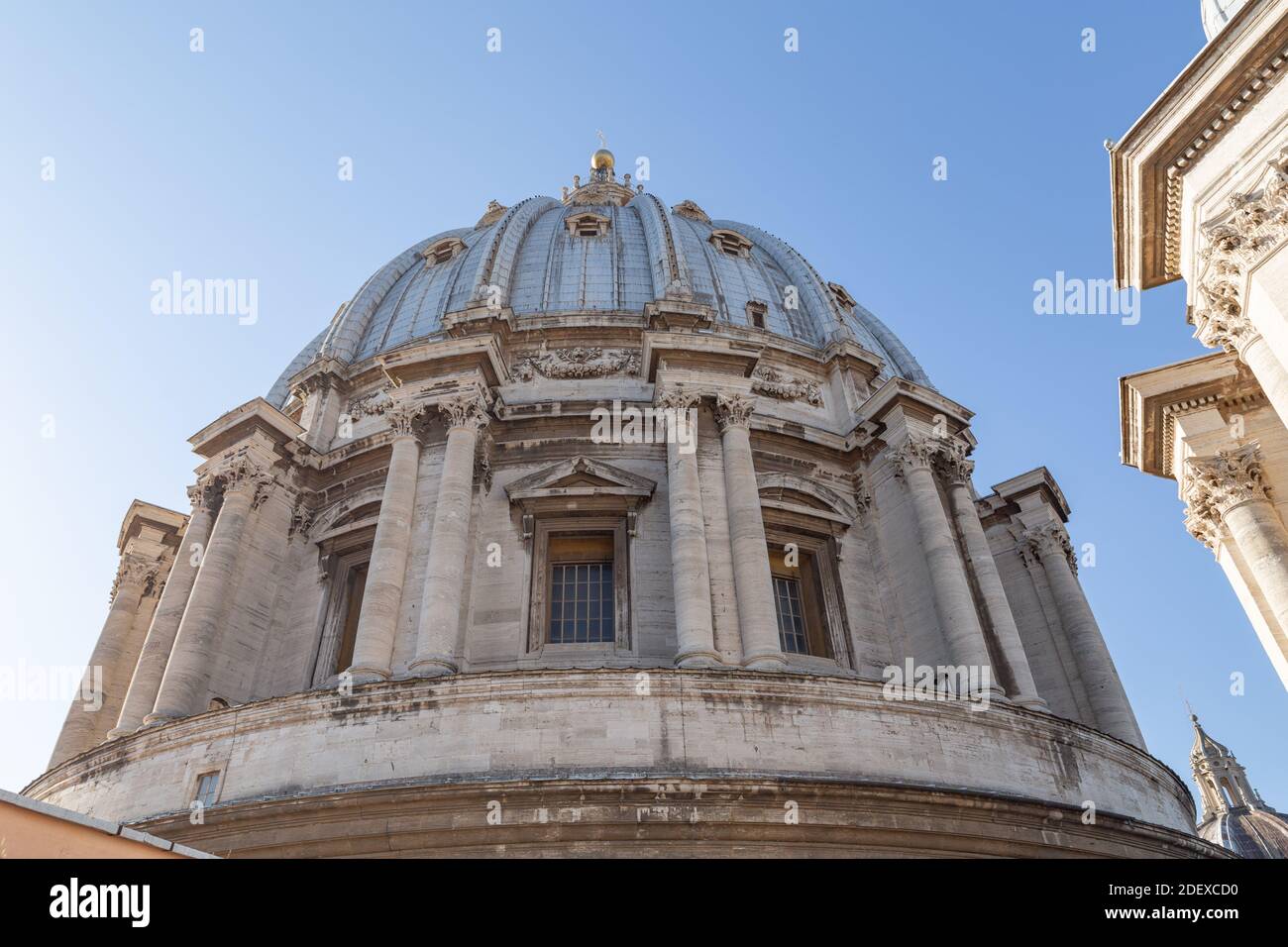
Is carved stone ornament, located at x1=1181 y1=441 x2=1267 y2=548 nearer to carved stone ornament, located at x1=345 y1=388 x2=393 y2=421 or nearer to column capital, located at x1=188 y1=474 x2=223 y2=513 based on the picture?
carved stone ornament, located at x1=345 y1=388 x2=393 y2=421

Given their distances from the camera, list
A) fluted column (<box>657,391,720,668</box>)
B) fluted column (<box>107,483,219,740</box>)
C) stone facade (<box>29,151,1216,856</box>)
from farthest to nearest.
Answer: fluted column (<box>107,483,219,740</box>)
fluted column (<box>657,391,720,668</box>)
stone facade (<box>29,151,1216,856</box>)

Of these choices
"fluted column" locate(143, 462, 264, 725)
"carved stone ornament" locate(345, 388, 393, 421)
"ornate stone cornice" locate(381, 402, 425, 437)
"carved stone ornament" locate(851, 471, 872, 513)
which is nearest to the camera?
"fluted column" locate(143, 462, 264, 725)

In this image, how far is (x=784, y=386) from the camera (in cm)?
2516

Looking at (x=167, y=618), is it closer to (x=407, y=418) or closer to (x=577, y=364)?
(x=407, y=418)

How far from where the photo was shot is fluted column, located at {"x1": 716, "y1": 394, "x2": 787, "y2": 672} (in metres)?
16.5

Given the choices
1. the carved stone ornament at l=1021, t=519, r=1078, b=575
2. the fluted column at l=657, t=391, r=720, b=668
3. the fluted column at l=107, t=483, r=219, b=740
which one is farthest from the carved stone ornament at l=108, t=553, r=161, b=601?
the carved stone ornament at l=1021, t=519, r=1078, b=575

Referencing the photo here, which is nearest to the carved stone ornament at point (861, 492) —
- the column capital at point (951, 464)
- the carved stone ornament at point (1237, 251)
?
the column capital at point (951, 464)

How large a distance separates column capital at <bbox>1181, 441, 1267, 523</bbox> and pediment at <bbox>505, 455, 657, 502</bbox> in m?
11.1

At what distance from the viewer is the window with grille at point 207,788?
14.1 meters

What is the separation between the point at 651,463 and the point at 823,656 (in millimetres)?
6088

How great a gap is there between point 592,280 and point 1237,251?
20221mm

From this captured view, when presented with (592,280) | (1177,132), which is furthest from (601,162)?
(1177,132)

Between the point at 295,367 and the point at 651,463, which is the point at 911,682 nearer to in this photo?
the point at 651,463
